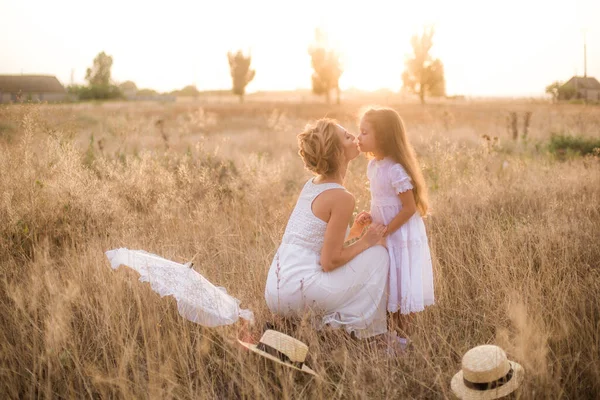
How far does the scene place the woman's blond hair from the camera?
2730 mm

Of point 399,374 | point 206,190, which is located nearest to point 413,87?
point 206,190

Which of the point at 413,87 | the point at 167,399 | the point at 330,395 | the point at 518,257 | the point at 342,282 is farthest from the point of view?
the point at 413,87

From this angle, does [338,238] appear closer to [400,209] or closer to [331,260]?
[331,260]

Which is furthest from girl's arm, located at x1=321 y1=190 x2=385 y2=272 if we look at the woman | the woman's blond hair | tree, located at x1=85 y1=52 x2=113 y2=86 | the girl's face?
tree, located at x1=85 y1=52 x2=113 y2=86

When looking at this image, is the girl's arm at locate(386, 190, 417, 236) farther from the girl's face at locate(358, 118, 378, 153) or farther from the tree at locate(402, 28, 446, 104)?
the tree at locate(402, 28, 446, 104)

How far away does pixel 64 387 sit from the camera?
2.38m

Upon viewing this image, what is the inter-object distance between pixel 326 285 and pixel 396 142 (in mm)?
939

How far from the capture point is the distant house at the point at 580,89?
4164cm

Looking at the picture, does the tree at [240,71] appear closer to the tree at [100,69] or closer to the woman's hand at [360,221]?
the tree at [100,69]

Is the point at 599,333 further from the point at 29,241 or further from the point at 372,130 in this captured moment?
the point at 29,241

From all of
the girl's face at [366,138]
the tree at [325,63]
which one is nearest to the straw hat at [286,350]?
the girl's face at [366,138]

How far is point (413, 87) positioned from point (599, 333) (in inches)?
1608

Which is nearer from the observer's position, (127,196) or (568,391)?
(568,391)

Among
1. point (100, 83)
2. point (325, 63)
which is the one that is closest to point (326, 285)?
point (325, 63)
